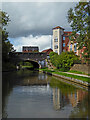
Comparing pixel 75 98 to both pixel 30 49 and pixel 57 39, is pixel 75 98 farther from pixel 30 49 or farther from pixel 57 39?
pixel 30 49

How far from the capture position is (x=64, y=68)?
166 ft

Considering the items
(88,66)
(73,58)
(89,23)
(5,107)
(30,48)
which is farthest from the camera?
(30,48)

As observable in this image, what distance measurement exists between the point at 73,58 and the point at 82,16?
2443 centimetres

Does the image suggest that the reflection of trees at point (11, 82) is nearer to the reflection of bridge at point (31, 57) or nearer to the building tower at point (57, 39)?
the reflection of bridge at point (31, 57)

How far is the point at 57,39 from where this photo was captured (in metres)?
78.9

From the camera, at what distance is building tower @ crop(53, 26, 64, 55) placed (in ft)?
259

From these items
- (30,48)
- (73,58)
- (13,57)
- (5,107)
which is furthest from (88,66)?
(30,48)

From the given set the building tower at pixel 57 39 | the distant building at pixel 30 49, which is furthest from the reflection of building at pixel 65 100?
the distant building at pixel 30 49

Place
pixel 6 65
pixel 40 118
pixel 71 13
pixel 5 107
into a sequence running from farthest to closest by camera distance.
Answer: pixel 6 65, pixel 71 13, pixel 5 107, pixel 40 118

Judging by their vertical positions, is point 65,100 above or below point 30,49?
below

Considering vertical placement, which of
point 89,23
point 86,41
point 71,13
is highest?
point 71,13

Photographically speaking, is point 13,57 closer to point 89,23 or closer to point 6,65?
point 6,65

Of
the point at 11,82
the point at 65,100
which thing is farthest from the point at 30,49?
the point at 65,100

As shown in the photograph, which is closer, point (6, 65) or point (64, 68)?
point (64, 68)
